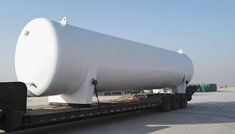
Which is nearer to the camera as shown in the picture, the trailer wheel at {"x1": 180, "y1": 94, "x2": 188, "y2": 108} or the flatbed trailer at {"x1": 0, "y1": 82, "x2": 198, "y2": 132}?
the flatbed trailer at {"x1": 0, "y1": 82, "x2": 198, "y2": 132}

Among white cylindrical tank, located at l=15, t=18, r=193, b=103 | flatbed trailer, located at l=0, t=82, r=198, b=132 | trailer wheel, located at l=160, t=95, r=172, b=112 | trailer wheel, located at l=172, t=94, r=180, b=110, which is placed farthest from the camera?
trailer wheel, located at l=172, t=94, r=180, b=110

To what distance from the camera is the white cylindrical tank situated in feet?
31.9

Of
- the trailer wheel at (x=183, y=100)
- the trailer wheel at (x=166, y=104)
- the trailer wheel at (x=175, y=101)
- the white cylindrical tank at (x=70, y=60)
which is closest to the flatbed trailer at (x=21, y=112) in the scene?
the white cylindrical tank at (x=70, y=60)

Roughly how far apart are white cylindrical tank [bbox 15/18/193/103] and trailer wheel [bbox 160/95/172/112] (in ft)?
11.2

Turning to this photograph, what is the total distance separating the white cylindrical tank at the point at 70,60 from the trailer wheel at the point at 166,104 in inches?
135

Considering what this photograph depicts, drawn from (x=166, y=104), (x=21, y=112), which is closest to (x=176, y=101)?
(x=166, y=104)

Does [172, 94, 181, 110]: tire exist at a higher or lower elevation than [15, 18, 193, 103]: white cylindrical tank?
lower

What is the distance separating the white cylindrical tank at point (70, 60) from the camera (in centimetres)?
973

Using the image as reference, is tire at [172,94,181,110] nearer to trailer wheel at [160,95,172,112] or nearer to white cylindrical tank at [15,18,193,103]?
trailer wheel at [160,95,172,112]

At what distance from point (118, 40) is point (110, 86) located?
174 centimetres

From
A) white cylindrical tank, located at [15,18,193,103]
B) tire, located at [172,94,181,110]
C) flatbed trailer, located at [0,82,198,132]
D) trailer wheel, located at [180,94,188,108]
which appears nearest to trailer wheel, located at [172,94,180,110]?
tire, located at [172,94,181,110]

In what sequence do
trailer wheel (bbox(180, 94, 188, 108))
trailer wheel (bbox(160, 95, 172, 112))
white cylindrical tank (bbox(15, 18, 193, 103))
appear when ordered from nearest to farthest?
white cylindrical tank (bbox(15, 18, 193, 103)) → trailer wheel (bbox(160, 95, 172, 112)) → trailer wheel (bbox(180, 94, 188, 108))

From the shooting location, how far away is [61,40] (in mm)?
9797

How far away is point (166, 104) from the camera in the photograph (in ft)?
54.5
